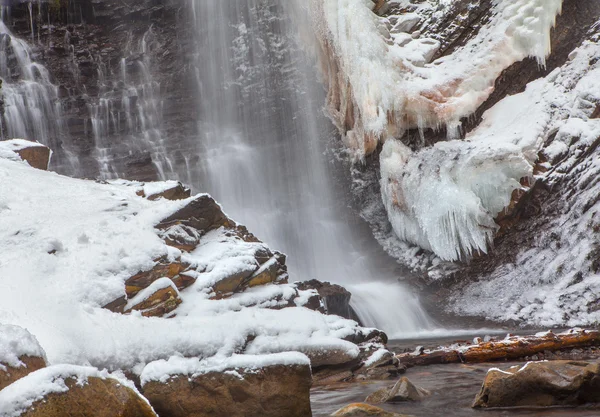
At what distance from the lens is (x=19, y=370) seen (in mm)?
3346

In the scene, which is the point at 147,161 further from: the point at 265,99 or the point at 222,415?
the point at 222,415

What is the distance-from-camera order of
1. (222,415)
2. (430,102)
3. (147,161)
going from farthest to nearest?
(147,161), (430,102), (222,415)

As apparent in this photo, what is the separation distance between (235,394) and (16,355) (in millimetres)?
1677

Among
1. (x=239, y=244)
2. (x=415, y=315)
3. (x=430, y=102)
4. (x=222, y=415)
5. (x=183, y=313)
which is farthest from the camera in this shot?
(x=430, y=102)

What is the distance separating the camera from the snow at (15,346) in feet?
10.9

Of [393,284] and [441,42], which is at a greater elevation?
[441,42]

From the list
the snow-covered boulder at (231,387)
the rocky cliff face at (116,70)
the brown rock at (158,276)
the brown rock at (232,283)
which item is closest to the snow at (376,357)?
the brown rock at (232,283)

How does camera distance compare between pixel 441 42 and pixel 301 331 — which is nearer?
pixel 301 331

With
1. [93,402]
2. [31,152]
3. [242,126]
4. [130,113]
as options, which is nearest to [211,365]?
[93,402]

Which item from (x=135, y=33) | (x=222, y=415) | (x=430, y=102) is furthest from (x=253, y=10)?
(x=222, y=415)

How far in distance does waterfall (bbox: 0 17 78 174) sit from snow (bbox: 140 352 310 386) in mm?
14367

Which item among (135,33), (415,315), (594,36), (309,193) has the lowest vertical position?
(415,315)

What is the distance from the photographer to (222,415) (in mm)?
4258

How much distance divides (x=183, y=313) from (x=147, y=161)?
11.9 meters
